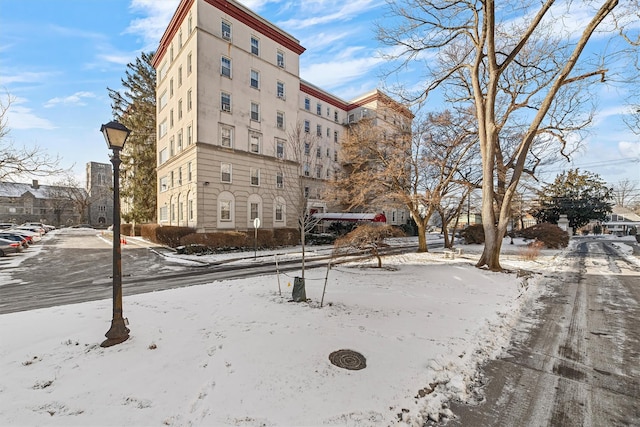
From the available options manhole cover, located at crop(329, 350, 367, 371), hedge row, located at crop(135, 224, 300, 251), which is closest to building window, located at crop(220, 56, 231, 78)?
hedge row, located at crop(135, 224, 300, 251)

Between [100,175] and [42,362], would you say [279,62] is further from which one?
[100,175]

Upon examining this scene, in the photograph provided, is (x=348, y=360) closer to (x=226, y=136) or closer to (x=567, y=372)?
(x=567, y=372)

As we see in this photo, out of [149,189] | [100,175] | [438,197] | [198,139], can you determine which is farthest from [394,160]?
[100,175]

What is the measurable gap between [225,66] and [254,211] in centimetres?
1319

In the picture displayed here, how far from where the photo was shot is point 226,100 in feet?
81.9

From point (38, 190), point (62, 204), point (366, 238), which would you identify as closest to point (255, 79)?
point (366, 238)

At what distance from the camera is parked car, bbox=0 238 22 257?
1856 centimetres

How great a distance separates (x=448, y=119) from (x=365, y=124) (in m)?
5.75

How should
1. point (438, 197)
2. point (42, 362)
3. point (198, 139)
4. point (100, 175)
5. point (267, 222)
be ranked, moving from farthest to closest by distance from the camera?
point (100, 175) → point (267, 222) → point (198, 139) → point (438, 197) → point (42, 362)

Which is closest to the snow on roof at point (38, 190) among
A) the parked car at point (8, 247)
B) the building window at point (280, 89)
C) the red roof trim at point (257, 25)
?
the parked car at point (8, 247)

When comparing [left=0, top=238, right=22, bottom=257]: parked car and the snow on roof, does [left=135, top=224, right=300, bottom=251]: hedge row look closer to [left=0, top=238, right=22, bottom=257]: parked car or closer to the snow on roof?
[left=0, top=238, right=22, bottom=257]: parked car

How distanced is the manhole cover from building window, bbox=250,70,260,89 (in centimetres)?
2717

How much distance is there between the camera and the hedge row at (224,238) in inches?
797

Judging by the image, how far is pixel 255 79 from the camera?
26.8m
